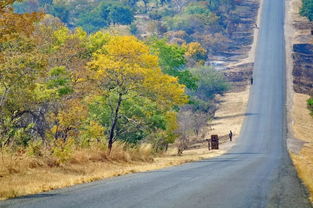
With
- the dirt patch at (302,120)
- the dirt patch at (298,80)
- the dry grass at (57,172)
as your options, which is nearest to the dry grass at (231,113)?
the dirt patch at (298,80)

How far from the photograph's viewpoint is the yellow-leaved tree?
40.4 meters

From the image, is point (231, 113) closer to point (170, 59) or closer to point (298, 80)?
point (170, 59)

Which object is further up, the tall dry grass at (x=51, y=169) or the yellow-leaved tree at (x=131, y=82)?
the yellow-leaved tree at (x=131, y=82)

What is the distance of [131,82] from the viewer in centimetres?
4125

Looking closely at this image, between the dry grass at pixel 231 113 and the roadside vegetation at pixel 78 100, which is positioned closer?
the roadside vegetation at pixel 78 100

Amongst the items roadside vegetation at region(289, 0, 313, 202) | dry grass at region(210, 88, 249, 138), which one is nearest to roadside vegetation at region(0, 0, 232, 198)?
dry grass at region(210, 88, 249, 138)

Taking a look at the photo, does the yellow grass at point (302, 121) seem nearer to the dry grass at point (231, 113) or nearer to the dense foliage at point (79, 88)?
the dry grass at point (231, 113)

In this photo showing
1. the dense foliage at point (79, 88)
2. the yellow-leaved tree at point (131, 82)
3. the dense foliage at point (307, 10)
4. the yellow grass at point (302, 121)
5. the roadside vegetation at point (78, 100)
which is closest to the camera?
the roadside vegetation at point (78, 100)

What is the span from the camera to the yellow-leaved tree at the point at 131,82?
40.4m

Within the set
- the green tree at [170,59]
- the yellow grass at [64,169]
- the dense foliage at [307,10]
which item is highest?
the dense foliage at [307,10]

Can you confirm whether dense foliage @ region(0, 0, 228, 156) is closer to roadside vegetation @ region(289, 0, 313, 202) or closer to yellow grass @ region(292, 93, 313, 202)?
roadside vegetation @ region(289, 0, 313, 202)

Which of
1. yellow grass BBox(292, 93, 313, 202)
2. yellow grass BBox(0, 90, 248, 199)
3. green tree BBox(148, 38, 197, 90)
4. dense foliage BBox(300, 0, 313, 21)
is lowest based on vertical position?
yellow grass BBox(0, 90, 248, 199)

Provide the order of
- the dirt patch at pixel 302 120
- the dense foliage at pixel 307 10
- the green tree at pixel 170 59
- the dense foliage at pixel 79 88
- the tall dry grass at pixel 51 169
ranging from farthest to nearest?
the dense foliage at pixel 307 10 < the green tree at pixel 170 59 < the dirt patch at pixel 302 120 < the dense foliage at pixel 79 88 < the tall dry grass at pixel 51 169

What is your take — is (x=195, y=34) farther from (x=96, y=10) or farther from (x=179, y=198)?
(x=179, y=198)
